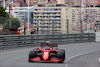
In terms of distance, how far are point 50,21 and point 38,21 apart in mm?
1095

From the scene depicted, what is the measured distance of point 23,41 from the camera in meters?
25.2

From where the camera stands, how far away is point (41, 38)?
87.8 ft

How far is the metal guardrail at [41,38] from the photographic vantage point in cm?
2415

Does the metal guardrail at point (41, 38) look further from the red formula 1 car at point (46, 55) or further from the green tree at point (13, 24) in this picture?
the red formula 1 car at point (46, 55)

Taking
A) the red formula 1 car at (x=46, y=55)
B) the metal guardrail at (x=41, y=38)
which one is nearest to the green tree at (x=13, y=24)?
the metal guardrail at (x=41, y=38)

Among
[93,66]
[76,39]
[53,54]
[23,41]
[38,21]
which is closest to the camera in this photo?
[93,66]

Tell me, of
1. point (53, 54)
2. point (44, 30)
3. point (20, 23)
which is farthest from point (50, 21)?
point (53, 54)

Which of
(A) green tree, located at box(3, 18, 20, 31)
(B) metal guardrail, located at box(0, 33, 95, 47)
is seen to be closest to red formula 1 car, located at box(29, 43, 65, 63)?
(B) metal guardrail, located at box(0, 33, 95, 47)

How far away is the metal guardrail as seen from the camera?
79.2 ft

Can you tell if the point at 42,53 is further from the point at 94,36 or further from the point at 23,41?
the point at 94,36

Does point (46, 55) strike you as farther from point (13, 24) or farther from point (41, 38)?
point (41, 38)

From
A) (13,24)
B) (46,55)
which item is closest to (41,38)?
(13,24)

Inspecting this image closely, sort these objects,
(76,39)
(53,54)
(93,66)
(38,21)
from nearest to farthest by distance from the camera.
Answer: (93,66) < (53,54) < (38,21) < (76,39)

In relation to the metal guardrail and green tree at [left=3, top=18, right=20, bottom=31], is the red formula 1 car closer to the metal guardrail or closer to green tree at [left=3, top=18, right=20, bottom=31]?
the metal guardrail
